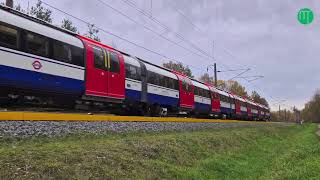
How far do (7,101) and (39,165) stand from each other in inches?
239

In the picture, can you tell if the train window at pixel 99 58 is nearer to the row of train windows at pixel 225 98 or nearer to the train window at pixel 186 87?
the train window at pixel 186 87

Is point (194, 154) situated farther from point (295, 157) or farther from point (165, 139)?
point (295, 157)

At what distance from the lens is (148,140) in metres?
13.9

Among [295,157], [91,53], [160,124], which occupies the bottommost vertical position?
[295,157]

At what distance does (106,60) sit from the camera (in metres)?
18.4

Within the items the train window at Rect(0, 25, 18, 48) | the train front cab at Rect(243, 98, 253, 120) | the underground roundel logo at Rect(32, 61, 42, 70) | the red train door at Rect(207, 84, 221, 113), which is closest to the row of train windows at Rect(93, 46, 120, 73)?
the underground roundel logo at Rect(32, 61, 42, 70)

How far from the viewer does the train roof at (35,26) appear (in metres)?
13.1

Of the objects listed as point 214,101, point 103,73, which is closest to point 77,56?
point 103,73

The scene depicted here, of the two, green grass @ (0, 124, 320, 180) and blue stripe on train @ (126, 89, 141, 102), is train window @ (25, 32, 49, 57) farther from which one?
blue stripe on train @ (126, 89, 141, 102)

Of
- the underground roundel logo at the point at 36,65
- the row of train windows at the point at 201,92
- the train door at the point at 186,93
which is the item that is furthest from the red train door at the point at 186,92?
the underground roundel logo at the point at 36,65

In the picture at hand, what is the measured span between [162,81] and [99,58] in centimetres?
791

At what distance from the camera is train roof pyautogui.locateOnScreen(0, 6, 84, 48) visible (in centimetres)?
1308

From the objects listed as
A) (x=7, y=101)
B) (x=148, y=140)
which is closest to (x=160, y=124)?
(x=148, y=140)

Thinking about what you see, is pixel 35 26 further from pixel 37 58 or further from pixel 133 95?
pixel 133 95
